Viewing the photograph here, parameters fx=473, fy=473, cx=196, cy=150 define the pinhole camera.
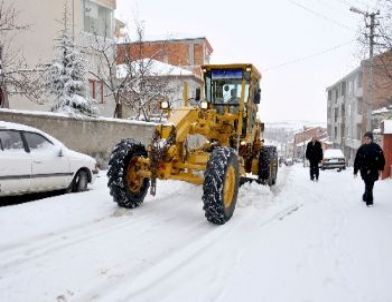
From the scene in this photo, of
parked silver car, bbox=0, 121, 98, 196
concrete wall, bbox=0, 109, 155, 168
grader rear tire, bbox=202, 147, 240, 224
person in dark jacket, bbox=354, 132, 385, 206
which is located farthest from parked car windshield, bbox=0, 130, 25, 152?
person in dark jacket, bbox=354, 132, 385, 206

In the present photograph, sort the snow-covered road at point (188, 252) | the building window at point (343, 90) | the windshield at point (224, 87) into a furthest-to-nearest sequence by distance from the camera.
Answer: the building window at point (343, 90)
the windshield at point (224, 87)
the snow-covered road at point (188, 252)

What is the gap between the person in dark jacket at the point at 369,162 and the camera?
30.8 ft

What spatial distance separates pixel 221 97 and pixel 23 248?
6.19 meters

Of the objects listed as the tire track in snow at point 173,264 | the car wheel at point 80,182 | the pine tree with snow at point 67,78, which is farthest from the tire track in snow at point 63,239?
the pine tree with snow at point 67,78

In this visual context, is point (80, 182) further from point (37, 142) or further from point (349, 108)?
point (349, 108)

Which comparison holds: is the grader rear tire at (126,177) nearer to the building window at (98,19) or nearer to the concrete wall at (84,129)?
the concrete wall at (84,129)

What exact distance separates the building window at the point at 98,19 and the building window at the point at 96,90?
107 inches

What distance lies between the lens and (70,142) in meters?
13.8

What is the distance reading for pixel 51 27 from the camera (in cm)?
2267

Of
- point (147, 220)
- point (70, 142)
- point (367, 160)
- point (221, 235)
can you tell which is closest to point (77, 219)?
point (147, 220)

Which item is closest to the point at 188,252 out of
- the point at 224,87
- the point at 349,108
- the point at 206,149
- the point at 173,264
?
the point at 173,264

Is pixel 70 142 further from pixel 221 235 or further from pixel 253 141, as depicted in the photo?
pixel 221 235

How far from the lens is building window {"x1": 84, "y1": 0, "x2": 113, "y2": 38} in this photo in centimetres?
2527

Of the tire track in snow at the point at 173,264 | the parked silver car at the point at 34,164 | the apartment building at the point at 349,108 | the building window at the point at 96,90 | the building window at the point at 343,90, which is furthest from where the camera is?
the building window at the point at 343,90
